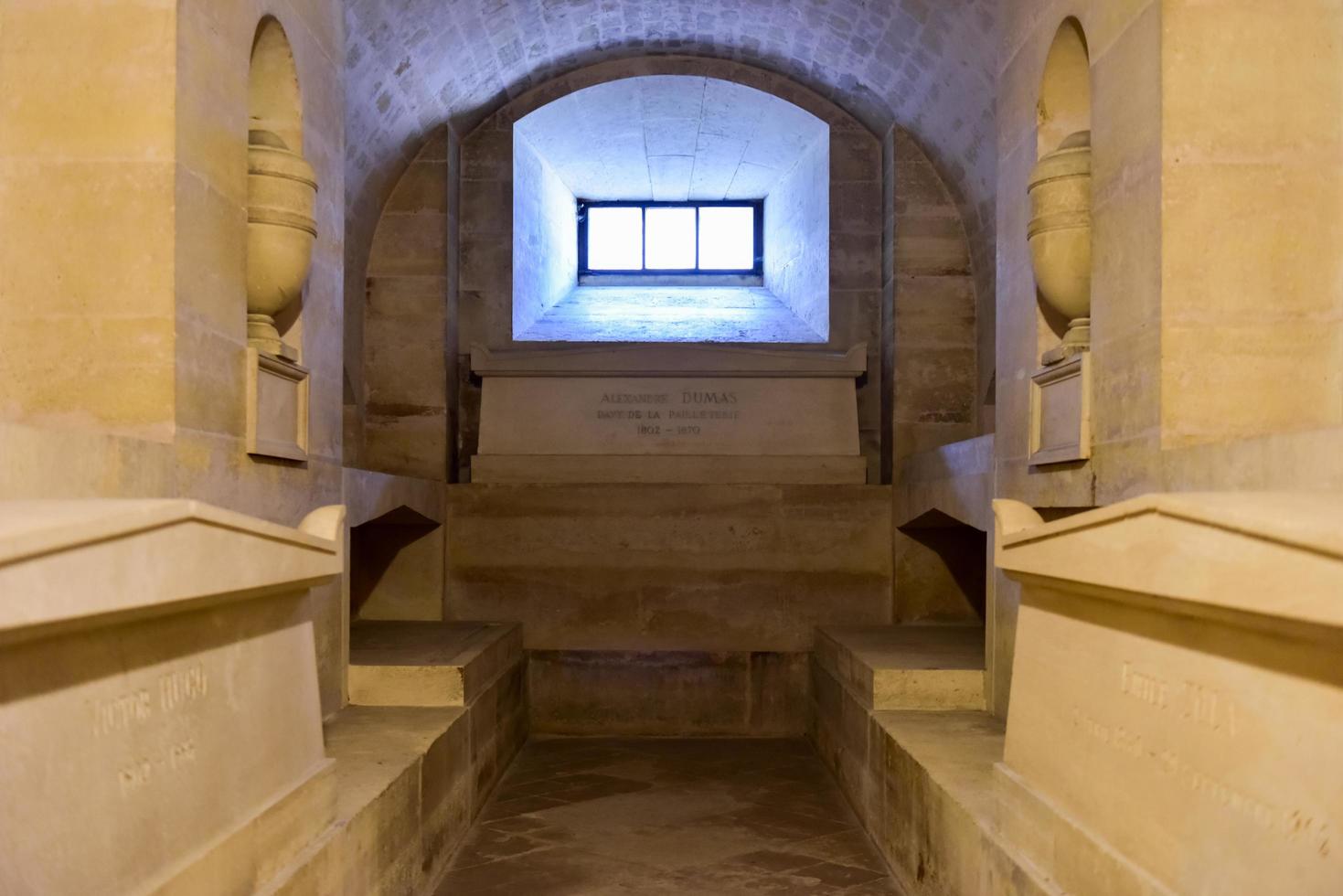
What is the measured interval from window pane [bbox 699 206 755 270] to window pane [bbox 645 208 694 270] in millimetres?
112

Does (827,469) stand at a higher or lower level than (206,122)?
lower

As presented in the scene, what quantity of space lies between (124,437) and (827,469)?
578 cm

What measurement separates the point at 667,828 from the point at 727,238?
611 centimetres

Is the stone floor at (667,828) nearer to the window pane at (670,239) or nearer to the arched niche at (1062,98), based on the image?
the arched niche at (1062,98)

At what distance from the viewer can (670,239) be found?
10.4 metres

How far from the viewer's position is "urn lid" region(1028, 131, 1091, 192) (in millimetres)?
4113

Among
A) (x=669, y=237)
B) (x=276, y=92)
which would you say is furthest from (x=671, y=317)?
(x=276, y=92)

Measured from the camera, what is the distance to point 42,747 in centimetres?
182

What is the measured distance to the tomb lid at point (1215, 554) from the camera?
5.13 feet

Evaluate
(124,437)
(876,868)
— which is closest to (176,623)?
(124,437)

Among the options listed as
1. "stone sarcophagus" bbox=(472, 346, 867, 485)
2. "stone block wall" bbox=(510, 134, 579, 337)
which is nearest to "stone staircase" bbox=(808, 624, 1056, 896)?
"stone sarcophagus" bbox=(472, 346, 867, 485)

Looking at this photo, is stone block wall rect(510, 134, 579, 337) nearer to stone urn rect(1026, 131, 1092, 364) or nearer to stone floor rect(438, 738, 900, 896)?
stone floor rect(438, 738, 900, 896)

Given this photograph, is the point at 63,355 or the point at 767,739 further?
the point at 767,739

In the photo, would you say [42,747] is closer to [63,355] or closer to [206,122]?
[63,355]
